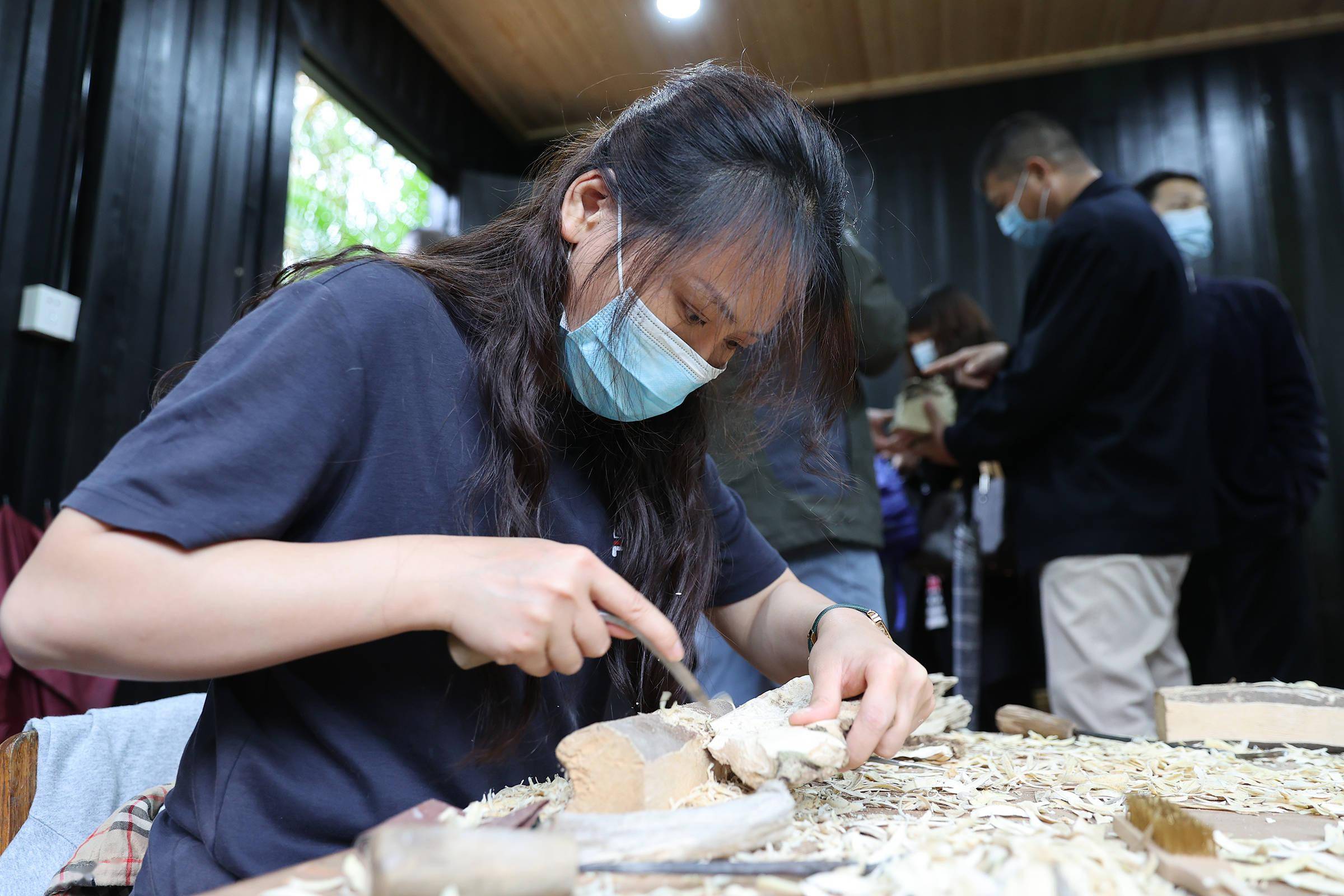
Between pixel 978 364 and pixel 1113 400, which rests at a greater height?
pixel 978 364

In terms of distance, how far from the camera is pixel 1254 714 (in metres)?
1.32

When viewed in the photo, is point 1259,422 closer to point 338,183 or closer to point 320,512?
point 320,512

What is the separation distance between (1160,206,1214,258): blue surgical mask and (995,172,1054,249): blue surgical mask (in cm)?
49

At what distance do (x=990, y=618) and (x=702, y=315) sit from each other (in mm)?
2321

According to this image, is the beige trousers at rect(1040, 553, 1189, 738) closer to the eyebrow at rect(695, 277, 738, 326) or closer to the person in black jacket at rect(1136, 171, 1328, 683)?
the person in black jacket at rect(1136, 171, 1328, 683)

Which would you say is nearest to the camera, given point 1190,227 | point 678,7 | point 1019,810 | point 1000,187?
point 1019,810

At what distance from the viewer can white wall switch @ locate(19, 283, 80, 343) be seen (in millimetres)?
2342

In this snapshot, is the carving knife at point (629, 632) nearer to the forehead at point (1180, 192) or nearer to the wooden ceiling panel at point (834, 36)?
the forehead at point (1180, 192)

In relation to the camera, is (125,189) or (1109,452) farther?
(125,189)

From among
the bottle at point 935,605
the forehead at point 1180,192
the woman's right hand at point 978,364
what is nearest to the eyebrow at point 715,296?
the woman's right hand at point 978,364

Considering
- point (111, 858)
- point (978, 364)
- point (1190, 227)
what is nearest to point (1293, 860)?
point (111, 858)

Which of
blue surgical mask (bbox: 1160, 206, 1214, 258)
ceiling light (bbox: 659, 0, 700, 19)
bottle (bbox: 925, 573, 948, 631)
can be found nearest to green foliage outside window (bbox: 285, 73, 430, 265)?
ceiling light (bbox: 659, 0, 700, 19)

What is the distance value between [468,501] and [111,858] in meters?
0.49

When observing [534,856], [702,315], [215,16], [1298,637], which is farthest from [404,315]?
[1298,637]
